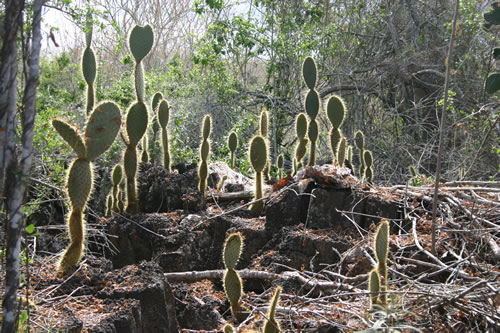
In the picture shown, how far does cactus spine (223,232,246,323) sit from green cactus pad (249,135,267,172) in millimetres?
1899

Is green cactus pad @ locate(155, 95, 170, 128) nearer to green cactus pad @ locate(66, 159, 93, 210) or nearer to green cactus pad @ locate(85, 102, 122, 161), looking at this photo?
green cactus pad @ locate(85, 102, 122, 161)

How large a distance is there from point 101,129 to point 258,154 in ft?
5.48

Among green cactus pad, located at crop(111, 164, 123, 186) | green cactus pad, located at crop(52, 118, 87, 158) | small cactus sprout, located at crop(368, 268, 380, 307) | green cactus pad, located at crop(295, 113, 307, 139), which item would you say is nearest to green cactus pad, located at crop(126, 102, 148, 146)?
green cactus pad, located at crop(111, 164, 123, 186)

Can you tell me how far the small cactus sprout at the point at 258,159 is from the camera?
5.32 metres

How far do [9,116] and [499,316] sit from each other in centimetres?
236

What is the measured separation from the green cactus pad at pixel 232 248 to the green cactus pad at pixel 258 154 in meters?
1.95

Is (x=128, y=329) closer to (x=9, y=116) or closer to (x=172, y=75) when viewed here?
(x=9, y=116)

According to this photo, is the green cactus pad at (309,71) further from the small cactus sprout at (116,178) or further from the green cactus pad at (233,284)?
A: the green cactus pad at (233,284)

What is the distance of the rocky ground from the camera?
311 centimetres

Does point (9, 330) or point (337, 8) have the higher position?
point (337, 8)

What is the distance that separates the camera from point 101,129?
3998 millimetres

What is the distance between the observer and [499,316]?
9.55 ft

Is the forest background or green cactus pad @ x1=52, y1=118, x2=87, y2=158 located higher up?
the forest background

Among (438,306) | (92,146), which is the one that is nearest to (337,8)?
(92,146)
